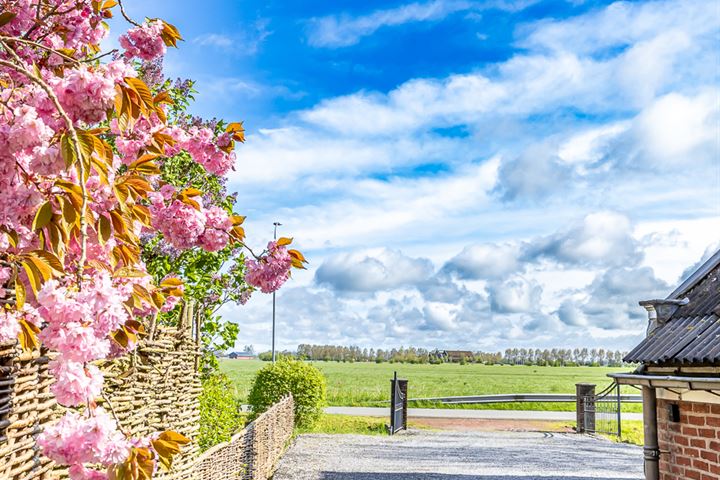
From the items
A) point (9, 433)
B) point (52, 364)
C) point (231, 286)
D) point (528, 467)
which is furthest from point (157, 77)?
point (528, 467)

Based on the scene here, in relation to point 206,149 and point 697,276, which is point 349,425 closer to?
point 697,276

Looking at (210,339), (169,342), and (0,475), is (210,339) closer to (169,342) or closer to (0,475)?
(169,342)

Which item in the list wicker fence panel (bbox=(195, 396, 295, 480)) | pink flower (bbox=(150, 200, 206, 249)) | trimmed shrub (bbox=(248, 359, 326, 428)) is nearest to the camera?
pink flower (bbox=(150, 200, 206, 249))

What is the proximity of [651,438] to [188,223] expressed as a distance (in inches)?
195

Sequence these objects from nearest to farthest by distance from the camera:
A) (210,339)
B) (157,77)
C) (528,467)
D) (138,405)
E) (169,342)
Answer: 1. (138,405)
2. (169,342)
3. (157,77)
4. (210,339)
5. (528,467)

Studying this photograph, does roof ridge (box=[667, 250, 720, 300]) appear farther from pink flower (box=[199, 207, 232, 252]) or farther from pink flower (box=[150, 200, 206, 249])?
pink flower (box=[150, 200, 206, 249])

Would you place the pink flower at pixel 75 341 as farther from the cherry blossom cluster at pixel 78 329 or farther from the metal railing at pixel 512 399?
the metal railing at pixel 512 399

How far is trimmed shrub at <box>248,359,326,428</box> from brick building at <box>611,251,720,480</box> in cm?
1077

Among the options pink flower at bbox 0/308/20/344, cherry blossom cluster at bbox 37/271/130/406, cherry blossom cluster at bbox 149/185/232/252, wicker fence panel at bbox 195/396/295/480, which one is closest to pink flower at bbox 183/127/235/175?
cherry blossom cluster at bbox 149/185/232/252

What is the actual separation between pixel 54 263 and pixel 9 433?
1304 mm

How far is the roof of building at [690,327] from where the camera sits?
5511 mm

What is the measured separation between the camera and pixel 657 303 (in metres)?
6.92

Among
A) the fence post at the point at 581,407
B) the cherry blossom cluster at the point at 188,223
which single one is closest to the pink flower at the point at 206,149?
the cherry blossom cluster at the point at 188,223

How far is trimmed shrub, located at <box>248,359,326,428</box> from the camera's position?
16.3m
